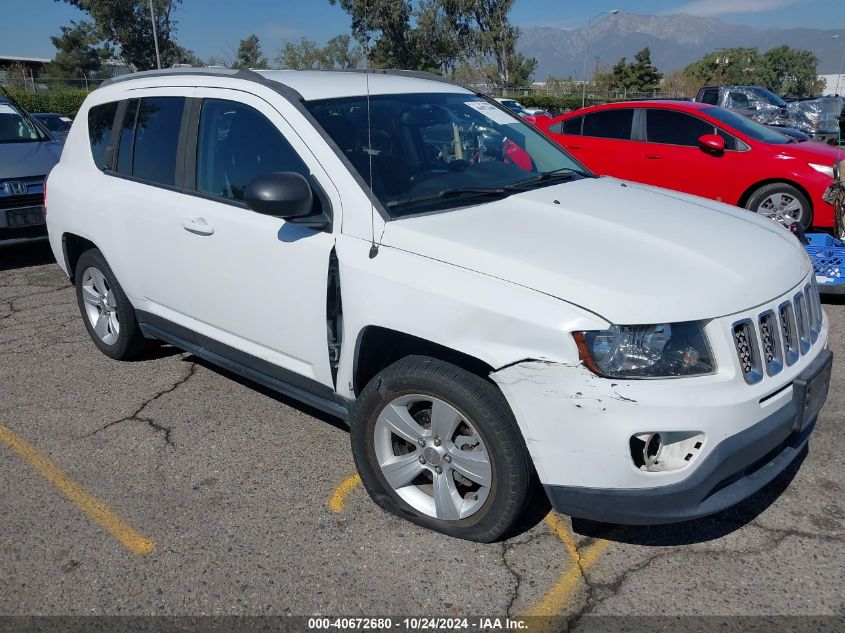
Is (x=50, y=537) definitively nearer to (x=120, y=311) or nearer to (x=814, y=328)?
(x=120, y=311)

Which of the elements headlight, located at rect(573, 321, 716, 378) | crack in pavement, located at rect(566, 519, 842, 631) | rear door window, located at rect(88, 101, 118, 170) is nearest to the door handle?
rear door window, located at rect(88, 101, 118, 170)

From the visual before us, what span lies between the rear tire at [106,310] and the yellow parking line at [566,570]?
9.92 feet

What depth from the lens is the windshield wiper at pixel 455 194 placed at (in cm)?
301

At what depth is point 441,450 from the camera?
111 inches

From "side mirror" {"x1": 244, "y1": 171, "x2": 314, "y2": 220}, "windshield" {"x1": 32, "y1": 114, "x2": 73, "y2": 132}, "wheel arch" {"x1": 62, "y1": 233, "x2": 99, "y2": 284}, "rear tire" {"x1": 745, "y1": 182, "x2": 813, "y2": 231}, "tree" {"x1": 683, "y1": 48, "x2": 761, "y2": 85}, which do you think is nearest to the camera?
"side mirror" {"x1": 244, "y1": 171, "x2": 314, "y2": 220}

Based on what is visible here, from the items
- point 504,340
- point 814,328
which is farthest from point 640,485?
point 814,328

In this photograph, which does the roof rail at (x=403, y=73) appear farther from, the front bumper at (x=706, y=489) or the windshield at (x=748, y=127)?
the windshield at (x=748, y=127)

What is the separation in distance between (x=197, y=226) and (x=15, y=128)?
21.7 ft

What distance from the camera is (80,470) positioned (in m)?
3.59

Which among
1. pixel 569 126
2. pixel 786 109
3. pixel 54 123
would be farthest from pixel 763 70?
pixel 569 126

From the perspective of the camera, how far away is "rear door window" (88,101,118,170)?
4.51 meters

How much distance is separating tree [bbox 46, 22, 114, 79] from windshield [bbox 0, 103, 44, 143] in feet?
172

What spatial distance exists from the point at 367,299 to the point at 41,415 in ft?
8.41

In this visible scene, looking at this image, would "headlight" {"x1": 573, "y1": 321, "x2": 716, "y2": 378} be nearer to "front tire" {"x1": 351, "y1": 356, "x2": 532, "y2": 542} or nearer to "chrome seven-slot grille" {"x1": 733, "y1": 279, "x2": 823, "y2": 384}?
"chrome seven-slot grille" {"x1": 733, "y1": 279, "x2": 823, "y2": 384}
